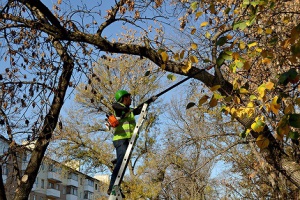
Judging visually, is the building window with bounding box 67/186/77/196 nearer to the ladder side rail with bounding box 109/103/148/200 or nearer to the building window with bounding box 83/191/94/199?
the building window with bounding box 83/191/94/199

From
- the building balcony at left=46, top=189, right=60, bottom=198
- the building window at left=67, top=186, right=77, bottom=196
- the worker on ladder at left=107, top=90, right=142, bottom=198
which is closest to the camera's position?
the worker on ladder at left=107, top=90, right=142, bottom=198

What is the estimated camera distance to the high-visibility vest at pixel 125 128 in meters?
4.91

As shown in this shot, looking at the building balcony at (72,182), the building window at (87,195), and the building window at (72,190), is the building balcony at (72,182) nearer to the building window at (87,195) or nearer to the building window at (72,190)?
the building window at (72,190)

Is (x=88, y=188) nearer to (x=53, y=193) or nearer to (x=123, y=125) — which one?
(x=53, y=193)

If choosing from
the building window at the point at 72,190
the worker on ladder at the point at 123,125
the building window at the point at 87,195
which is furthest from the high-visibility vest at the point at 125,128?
the building window at the point at 87,195

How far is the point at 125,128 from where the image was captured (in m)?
4.92

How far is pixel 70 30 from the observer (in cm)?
622

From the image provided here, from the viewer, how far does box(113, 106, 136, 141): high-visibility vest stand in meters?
4.91

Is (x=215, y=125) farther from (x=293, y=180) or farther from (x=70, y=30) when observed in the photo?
(x=70, y=30)

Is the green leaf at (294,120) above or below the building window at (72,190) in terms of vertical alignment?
below

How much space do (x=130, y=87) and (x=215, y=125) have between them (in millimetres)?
9538

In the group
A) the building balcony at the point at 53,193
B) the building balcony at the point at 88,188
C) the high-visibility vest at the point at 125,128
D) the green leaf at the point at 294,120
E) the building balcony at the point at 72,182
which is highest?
the building balcony at the point at 88,188

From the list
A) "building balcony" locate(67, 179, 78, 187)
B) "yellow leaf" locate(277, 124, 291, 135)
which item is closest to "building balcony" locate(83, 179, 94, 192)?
"building balcony" locate(67, 179, 78, 187)

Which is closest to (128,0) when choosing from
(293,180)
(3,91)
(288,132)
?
(3,91)
